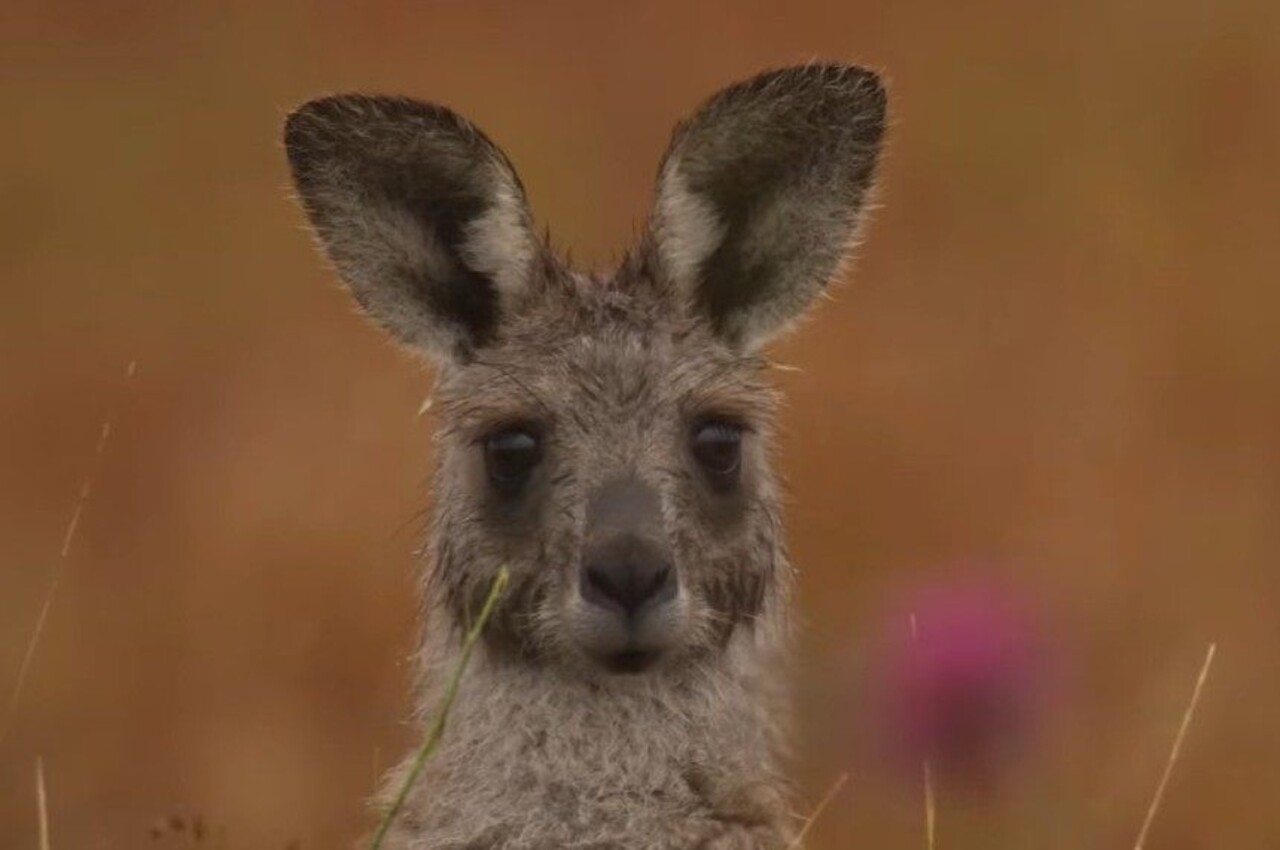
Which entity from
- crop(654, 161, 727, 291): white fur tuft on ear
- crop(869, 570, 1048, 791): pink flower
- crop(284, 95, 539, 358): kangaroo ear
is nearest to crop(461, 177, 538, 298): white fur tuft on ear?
crop(284, 95, 539, 358): kangaroo ear

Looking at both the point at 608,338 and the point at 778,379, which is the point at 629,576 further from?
the point at 778,379

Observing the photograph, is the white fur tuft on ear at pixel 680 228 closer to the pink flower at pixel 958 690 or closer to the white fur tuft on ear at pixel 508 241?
the white fur tuft on ear at pixel 508 241

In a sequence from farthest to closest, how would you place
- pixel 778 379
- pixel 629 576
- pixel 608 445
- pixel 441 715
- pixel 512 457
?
pixel 778 379 → pixel 512 457 → pixel 608 445 → pixel 629 576 → pixel 441 715

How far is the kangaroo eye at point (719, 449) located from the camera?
22.4 feet

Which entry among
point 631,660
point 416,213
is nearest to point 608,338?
point 416,213

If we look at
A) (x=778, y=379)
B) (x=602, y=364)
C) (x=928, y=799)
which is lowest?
(x=928, y=799)

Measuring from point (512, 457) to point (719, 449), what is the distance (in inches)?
15.0

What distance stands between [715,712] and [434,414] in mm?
929

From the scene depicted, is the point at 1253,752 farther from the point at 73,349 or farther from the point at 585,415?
the point at 73,349

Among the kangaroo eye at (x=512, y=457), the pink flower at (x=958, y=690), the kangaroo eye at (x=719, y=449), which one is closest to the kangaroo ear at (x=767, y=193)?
the kangaroo eye at (x=719, y=449)

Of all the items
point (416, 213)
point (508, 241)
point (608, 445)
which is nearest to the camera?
point (608, 445)

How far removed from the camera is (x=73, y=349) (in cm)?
1497

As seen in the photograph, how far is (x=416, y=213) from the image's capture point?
24.0ft

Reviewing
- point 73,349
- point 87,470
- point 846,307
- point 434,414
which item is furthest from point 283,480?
point 434,414
